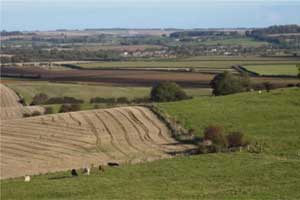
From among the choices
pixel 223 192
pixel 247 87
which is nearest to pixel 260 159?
pixel 223 192

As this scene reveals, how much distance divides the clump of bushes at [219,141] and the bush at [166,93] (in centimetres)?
2871

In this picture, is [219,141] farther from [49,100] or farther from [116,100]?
[49,100]

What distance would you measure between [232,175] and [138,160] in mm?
10668

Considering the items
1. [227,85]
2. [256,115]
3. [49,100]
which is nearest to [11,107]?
[49,100]

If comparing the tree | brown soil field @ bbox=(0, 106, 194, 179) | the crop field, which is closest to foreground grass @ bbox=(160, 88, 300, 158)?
brown soil field @ bbox=(0, 106, 194, 179)

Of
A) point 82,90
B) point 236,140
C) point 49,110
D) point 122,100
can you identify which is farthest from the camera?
point 82,90

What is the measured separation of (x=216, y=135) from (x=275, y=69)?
71.0 metres

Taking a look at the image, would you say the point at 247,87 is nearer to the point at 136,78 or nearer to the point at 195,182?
the point at 136,78

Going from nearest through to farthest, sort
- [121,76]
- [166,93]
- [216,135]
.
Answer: [216,135]
[166,93]
[121,76]

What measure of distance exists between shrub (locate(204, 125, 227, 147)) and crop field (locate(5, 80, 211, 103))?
35399mm

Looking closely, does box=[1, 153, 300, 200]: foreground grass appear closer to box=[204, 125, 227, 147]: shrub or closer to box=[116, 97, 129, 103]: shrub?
box=[204, 125, 227, 147]: shrub

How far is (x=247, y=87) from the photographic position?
75250 millimetres

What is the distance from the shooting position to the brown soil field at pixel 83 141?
38469 mm

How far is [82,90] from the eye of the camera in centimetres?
8744
